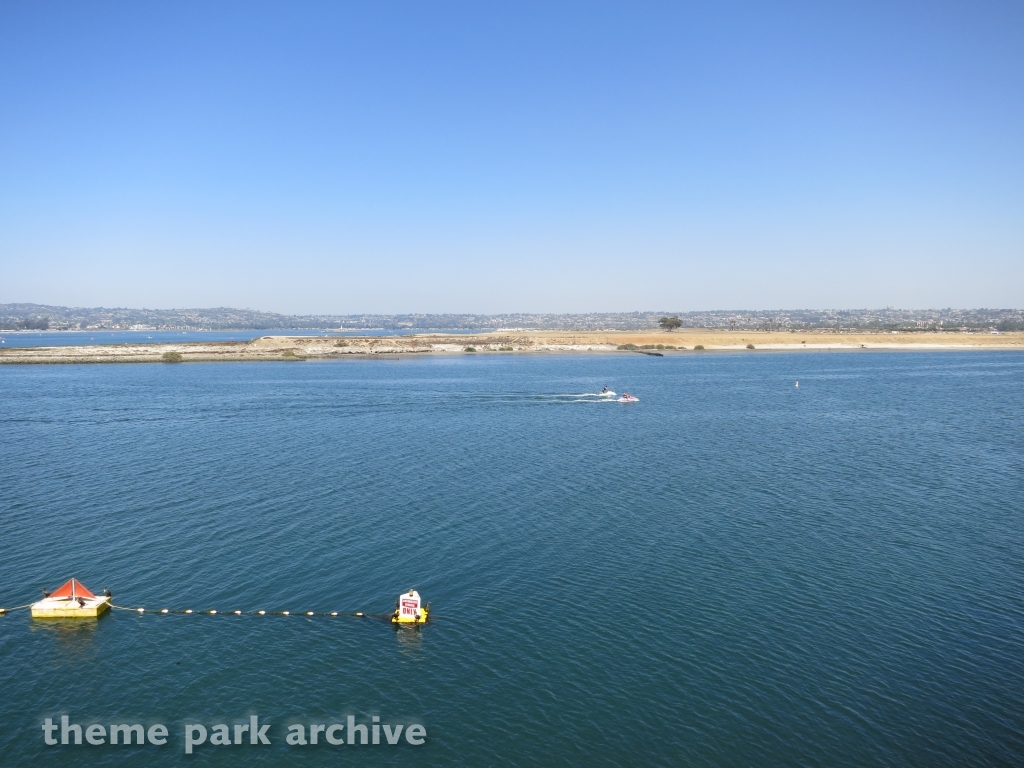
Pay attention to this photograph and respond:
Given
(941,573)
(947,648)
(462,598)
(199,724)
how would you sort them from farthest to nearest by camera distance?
(941,573) → (462,598) → (947,648) → (199,724)

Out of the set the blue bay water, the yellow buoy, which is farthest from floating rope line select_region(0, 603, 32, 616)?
the yellow buoy

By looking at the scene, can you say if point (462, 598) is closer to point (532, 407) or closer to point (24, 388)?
point (532, 407)

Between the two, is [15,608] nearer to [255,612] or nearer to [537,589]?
[255,612]

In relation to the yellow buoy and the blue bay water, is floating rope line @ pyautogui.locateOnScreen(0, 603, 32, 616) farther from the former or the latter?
the yellow buoy

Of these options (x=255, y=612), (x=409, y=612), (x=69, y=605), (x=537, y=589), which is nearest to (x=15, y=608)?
(x=69, y=605)

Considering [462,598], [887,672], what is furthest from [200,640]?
[887,672]
